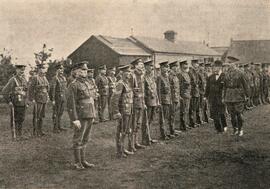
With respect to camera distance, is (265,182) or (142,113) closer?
(265,182)

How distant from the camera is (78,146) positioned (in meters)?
6.73

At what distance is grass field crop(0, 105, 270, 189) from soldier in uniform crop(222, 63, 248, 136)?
45cm

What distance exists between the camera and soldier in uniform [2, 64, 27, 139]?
396 inches

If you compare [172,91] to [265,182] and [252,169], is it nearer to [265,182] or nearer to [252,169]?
[252,169]

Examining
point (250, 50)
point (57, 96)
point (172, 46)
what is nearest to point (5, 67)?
point (57, 96)

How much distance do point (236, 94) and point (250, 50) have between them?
5150 centimetres

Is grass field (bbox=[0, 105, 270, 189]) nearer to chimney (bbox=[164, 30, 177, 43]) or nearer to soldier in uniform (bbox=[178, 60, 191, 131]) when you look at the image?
soldier in uniform (bbox=[178, 60, 191, 131])

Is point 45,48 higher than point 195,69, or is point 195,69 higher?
point 45,48

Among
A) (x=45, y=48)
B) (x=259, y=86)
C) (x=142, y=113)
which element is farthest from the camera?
(x=45, y=48)

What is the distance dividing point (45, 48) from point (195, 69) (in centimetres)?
1457

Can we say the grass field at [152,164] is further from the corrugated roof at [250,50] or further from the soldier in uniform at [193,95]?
the corrugated roof at [250,50]

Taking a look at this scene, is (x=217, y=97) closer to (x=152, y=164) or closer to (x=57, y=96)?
(x=152, y=164)

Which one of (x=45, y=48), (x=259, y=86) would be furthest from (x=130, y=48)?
(x=259, y=86)

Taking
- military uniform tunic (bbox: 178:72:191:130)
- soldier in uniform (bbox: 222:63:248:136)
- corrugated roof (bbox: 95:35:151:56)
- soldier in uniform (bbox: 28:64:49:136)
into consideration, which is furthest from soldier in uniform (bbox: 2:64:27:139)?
corrugated roof (bbox: 95:35:151:56)
